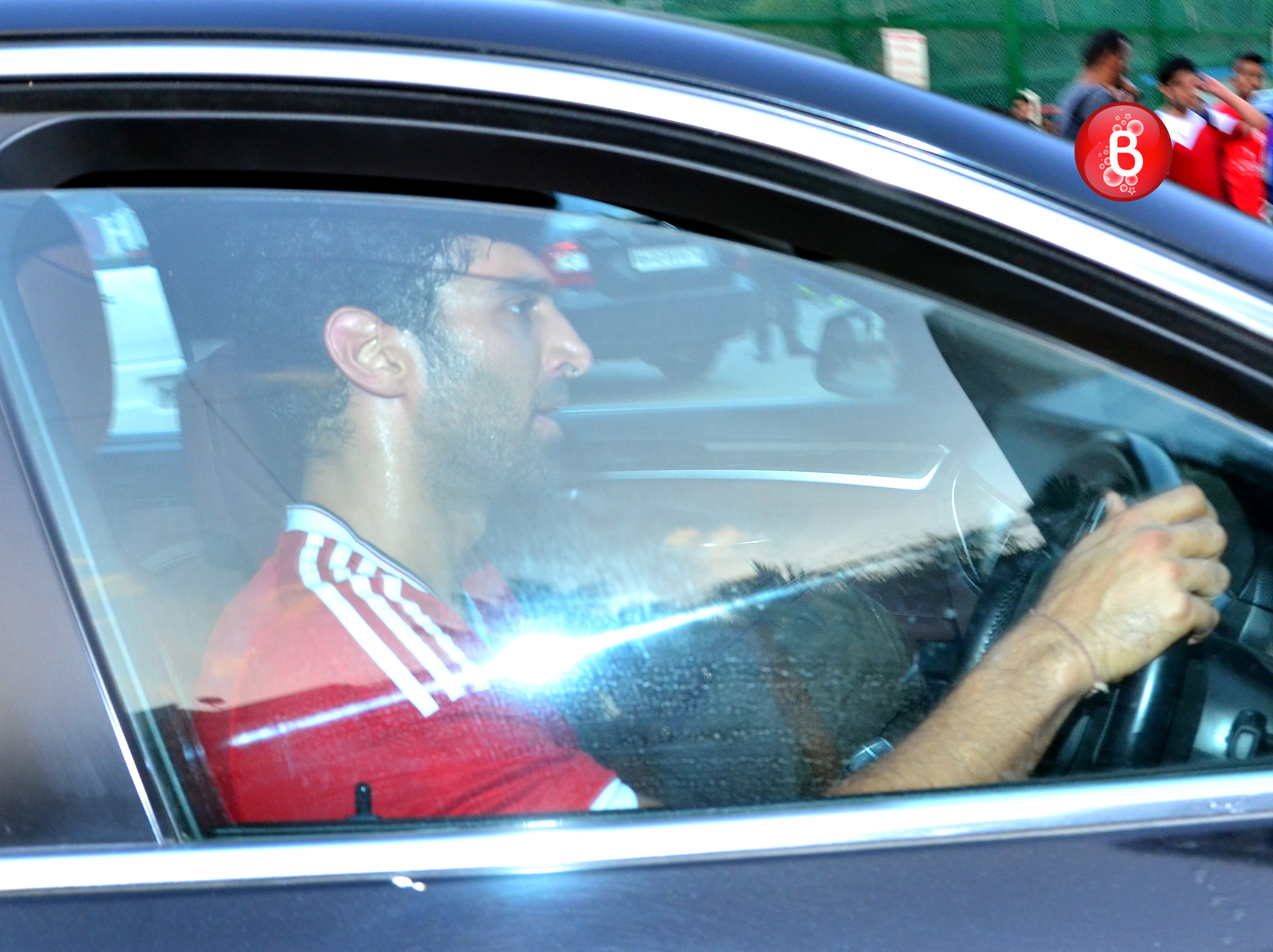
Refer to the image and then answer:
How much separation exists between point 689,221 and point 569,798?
1.67ft

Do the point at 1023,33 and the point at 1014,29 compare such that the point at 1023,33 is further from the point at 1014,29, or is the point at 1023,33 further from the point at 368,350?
the point at 368,350

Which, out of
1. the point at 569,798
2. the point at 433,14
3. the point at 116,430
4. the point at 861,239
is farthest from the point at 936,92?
the point at 116,430

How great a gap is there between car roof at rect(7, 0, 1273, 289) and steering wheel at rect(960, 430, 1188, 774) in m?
0.20

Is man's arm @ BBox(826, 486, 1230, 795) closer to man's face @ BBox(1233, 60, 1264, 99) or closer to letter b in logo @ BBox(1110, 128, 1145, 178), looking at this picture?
letter b in logo @ BBox(1110, 128, 1145, 178)

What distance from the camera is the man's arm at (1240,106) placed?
21.8 ft

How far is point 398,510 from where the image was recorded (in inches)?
50.7

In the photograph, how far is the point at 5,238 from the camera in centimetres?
116

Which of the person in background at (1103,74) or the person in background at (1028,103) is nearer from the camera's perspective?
the person in background at (1103,74)

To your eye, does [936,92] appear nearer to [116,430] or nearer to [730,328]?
[730,328]

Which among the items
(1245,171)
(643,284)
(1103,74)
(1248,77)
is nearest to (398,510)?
(643,284)

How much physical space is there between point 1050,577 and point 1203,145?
15.5ft

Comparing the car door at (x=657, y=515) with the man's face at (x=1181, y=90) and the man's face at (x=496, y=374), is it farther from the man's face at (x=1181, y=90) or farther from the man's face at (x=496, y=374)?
the man's face at (x=1181, y=90)

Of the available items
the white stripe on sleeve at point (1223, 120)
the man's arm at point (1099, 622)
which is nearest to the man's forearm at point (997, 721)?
the man's arm at point (1099, 622)

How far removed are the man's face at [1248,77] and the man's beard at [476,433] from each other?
26.6 ft
